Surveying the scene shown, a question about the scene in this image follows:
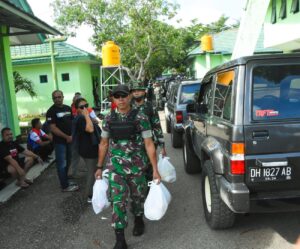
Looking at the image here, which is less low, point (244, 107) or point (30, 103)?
point (244, 107)

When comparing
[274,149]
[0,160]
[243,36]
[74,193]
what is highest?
[243,36]

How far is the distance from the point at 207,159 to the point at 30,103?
2041 cm

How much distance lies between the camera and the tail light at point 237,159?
3523 mm

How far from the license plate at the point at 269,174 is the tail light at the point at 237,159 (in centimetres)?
9

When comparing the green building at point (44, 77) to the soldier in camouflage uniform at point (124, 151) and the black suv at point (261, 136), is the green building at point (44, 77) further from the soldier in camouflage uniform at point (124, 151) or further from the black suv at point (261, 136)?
the black suv at point (261, 136)

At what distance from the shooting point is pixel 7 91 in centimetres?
1056

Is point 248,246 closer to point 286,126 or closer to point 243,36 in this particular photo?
point 286,126

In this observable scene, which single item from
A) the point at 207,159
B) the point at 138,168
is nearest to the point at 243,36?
the point at 207,159

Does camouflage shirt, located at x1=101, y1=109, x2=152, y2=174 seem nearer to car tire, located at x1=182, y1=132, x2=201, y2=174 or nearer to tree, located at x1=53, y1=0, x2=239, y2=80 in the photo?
car tire, located at x1=182, y1=132, x2=201, y2=174

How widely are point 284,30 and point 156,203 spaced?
18144mm

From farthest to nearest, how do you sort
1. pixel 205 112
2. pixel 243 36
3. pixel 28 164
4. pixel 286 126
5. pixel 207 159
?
pixel 243 36 → pixel 28 164 → pixel 205 112 → pixel 207 159 → pixel 286 126

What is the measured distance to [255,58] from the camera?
3678mm

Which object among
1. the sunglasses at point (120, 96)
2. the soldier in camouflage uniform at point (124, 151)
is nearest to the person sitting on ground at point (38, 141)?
the soldier in camouflage uniform at point (124, 151)

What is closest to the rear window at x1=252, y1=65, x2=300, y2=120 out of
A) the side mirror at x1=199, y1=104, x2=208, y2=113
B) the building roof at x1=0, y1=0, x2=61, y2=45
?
the side mirror at x1=199, y1=104, x2=208, y2=113
